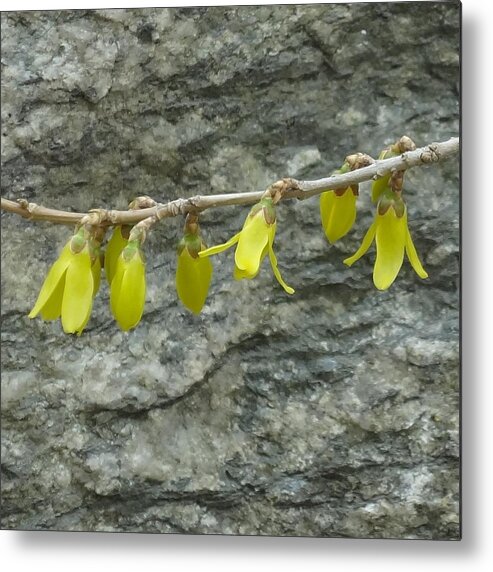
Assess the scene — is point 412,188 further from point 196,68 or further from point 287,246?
point 196,68

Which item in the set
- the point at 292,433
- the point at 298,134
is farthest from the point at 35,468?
the point at 298,134

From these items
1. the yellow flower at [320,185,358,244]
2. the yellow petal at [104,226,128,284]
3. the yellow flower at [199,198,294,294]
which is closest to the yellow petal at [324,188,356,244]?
the yellow flower at [320,185,358,244]

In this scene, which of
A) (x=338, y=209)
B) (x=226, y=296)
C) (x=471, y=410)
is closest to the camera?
(x=338, y=209)

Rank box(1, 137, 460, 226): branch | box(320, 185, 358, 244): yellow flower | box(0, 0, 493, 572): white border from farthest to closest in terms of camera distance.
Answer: box(0, 0, 493, 572): white border → box(320, 185, 358, 244): yellow flower → box(1, 137, 460, 226): branch

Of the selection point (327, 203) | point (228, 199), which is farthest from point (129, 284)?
point (327, 203)

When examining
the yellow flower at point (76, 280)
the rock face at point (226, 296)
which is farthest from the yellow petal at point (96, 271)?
the rock face at point (226, 296)

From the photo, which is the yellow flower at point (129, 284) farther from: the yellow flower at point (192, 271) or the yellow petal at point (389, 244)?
the yellow petal at point (389, 244)

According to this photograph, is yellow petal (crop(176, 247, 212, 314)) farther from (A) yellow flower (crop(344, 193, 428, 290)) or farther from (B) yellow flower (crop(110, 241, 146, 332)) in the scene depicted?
(A) yellow flower (crop(344, 193, 428, 290))

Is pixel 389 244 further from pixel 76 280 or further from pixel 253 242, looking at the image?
pixel 76 280

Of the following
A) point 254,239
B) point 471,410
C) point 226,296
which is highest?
point 254,239
